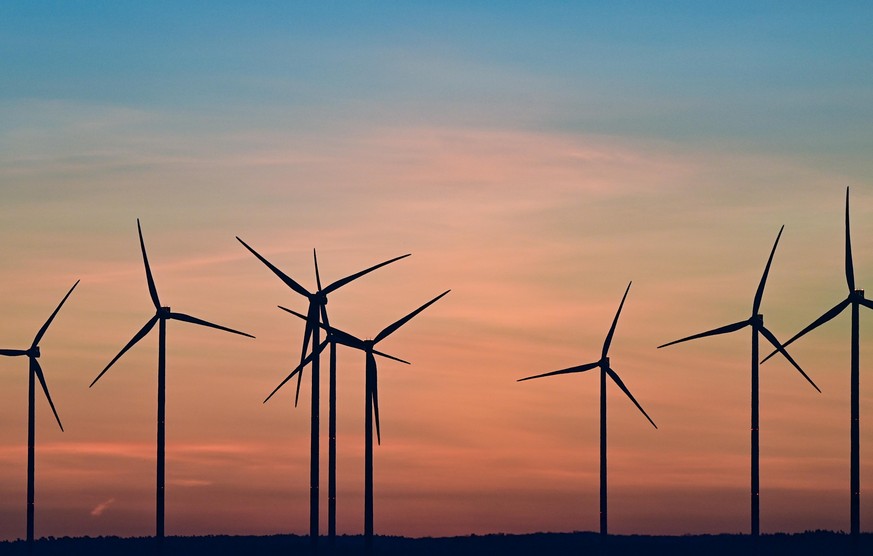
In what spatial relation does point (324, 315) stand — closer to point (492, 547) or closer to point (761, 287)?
point (761, 287)

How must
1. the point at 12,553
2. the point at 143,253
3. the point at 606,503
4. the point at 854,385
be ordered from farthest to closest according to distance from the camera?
the point at 12,553, the point at 606,503, the point at 143,253, the point at 854,385

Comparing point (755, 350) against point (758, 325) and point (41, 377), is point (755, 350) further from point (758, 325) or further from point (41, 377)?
point (41, 377)

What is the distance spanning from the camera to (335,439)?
95.1 m

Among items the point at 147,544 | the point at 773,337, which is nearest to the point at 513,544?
the point at 147,544

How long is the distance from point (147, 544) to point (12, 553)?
62.7ft

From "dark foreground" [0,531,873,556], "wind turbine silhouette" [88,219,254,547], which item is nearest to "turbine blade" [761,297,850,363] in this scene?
"wind turbine silhouette" [88,219,254,547]

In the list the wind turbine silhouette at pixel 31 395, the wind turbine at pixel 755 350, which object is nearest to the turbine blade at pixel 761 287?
the wind turbine at pixel 755 350

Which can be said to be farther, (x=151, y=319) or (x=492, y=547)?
(x=492, y=547)

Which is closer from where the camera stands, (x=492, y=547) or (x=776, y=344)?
(x=776, y=344)

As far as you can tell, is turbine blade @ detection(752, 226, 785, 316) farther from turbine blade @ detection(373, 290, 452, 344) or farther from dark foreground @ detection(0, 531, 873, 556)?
dark foreground @ detection(0, 531, 873, 556)

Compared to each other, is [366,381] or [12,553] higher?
[366,381]

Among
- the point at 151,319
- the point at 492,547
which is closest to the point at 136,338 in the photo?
the point at 151,319

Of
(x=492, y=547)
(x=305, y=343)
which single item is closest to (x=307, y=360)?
(x=305, y=343)

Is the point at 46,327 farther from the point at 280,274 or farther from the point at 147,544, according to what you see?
the point at 147,544
